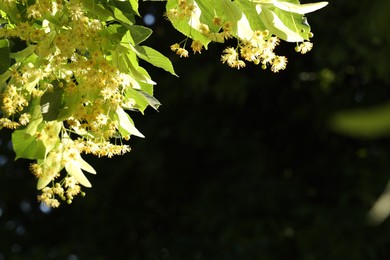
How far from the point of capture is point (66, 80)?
5.03ft

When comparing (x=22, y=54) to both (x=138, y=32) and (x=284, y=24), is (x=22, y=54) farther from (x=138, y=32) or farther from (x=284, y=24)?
(x=284, y=24)

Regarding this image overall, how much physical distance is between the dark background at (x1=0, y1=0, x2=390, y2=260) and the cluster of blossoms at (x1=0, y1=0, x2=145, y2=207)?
14.3ft

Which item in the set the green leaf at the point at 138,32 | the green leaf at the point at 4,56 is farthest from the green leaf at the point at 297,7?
the green leaf at the point at 4,56

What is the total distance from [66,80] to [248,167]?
4856 millimetres

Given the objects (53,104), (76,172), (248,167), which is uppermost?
(53,104)

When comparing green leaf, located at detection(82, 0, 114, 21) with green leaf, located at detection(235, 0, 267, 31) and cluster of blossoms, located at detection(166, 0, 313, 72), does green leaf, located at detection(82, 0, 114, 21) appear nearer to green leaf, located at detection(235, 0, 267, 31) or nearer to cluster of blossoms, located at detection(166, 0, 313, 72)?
cluster of blossoms, located at detection(166, 0, 313, 72)

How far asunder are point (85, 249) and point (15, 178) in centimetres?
Answer: 126

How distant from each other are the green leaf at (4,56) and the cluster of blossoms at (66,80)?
15mm

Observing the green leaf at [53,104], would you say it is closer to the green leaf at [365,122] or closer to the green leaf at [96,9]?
the green leaf at [96,9]

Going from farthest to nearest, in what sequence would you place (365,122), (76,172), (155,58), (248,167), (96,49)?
(248,167), (76,172), (155,58), (96,49), (365,122)

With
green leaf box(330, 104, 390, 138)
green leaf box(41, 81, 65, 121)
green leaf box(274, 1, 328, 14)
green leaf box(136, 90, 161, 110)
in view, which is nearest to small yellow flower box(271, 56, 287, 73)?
green leaf box(274, 1, 328, 14)

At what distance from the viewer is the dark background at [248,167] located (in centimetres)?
602

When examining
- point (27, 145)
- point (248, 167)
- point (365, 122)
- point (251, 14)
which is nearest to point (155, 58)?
point (251, 14)

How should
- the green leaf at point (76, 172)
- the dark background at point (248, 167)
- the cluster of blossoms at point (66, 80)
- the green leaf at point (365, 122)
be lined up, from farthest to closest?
the dark background at point (248, 167)
the green leaf at point (76, 172)
the cluster of blossoms at point (66, 80)
the green leaf at point (365, 122)
